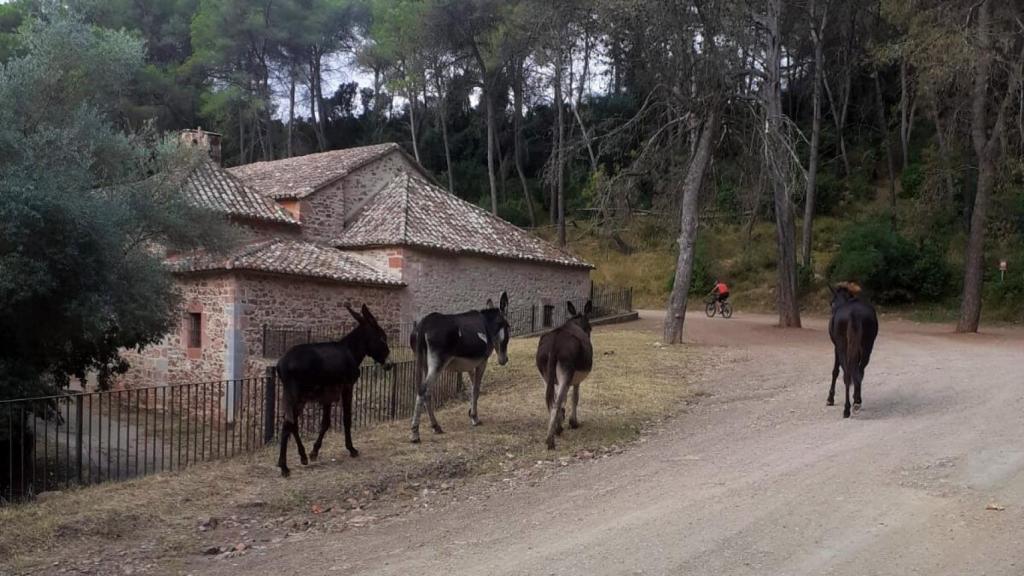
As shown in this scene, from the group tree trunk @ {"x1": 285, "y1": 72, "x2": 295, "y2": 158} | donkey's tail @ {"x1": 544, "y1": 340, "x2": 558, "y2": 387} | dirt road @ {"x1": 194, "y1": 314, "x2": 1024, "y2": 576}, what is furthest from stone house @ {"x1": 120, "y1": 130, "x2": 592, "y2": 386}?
tree trunk @ {"x1": 285, "y1": 72, "x2": 295, "y2": 158}

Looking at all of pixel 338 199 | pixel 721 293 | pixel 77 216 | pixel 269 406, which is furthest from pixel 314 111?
pixel 269 406

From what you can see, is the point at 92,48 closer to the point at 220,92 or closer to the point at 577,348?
the point at 577,348

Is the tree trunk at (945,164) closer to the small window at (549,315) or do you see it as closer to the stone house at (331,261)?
the stone house at (331,261)

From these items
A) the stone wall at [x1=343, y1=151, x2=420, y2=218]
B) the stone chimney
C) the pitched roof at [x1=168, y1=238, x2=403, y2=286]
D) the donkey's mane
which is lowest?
the donkey's mane

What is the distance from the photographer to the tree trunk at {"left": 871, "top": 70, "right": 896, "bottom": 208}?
43.6m

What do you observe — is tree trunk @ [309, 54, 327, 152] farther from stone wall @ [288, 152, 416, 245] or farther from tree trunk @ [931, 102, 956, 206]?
tree trunk @ [931, 102, 956, 206]

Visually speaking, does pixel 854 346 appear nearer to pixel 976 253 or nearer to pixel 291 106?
pixel 976 253

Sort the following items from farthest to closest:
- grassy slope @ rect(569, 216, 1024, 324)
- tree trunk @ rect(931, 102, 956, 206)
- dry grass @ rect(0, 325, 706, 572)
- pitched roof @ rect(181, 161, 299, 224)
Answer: grassy slope @ rect(569, 216, 1024, 324) < tree trunk @ rect(931, 102, 956, 206) < pitched roof @ rect(181, 161, 299, 224) < dry grass @ rect(0, 325, 706, 572)

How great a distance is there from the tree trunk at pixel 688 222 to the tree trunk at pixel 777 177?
159cm

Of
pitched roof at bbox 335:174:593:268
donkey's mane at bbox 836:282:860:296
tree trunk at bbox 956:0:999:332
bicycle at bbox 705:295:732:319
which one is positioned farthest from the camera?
bicycle at bbox 705:295:732:319

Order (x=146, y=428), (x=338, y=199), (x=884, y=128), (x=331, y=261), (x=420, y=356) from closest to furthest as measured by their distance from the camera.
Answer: (x=420, y=356)
(x=146, y=428)
(x=331, y=261)
(x=338, y=199)
(x=884, y=128)

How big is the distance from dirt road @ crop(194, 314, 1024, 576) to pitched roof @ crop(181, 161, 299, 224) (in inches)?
652

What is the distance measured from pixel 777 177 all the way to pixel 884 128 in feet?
97.2

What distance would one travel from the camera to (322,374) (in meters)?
9.19
